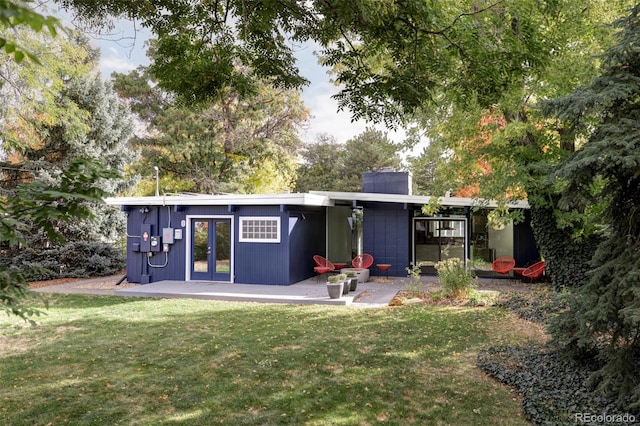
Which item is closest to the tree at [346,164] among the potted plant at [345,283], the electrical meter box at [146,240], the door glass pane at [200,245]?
the door glass pane at [200,245]

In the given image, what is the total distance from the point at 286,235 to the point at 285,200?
106cm

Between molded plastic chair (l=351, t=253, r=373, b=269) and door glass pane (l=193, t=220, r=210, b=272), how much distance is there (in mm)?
4626

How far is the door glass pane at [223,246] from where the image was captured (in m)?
12.6

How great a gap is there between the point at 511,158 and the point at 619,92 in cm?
580

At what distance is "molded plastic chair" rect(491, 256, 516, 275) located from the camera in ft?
41.9

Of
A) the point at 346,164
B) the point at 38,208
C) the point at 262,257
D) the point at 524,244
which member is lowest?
the point at 262,257

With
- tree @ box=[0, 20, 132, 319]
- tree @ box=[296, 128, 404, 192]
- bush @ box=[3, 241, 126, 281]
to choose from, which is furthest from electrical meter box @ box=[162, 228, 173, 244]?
tree @ box=[296, 128, 404, 192]

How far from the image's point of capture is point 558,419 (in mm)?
3859

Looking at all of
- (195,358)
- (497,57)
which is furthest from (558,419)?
(195,358)

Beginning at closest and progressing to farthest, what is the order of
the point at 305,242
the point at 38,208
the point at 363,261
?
1. the point at 38,208
2. the point at 305,242
3. the point at 363,261

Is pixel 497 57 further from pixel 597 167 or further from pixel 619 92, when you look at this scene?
pixel 597 167

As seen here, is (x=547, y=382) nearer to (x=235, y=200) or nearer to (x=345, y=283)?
(x=345, y=283)

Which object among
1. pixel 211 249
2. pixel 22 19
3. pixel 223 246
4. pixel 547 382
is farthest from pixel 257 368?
pixel 211 249

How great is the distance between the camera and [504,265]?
12.9m
